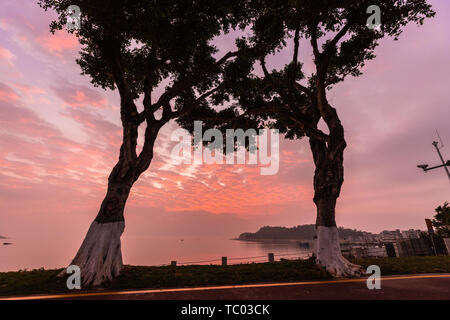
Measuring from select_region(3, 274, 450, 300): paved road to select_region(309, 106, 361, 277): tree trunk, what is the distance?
1.42 metres

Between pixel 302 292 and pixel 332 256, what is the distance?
315cm

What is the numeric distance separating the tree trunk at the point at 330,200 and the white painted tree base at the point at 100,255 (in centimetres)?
747

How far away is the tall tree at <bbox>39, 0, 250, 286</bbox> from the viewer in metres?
6.82

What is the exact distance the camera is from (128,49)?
433 inches

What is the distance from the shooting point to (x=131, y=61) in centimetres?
1090

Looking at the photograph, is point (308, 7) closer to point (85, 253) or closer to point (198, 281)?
point (198, 281)

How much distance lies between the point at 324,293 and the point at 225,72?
430 inches

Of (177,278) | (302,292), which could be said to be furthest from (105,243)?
(302,292)

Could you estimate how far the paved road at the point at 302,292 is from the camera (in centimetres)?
469

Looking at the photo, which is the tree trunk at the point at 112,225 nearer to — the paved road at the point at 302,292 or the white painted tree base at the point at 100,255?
the white painted tree base at the point at 100,255

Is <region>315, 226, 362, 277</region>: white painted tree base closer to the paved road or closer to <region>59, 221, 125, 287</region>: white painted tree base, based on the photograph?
the paved road

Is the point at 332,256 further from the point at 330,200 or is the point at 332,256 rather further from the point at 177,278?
the point at 177,278
